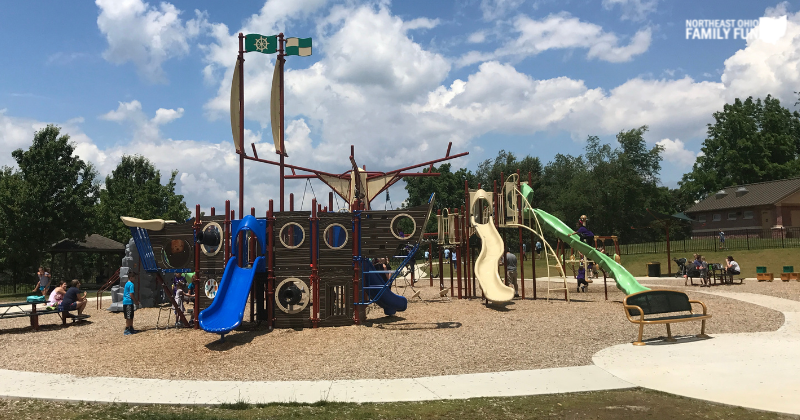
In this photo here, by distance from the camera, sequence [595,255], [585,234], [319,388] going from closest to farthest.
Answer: [319,388] < [595,255] < [585,234]

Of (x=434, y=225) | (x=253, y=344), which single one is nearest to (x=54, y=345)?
(x=253, y=344)

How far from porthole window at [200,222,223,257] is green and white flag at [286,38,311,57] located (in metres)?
5.35

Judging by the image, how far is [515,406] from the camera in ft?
22.1

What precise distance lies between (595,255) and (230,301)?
465 inches

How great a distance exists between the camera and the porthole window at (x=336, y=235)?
13625 millimetres

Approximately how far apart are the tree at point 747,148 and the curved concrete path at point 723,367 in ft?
199

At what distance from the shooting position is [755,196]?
5084 cm

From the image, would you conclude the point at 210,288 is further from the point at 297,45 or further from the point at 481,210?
the point at 481,210

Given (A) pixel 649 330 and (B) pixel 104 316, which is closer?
(A) pixel 649 330

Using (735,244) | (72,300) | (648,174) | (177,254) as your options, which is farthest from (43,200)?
(648,174)

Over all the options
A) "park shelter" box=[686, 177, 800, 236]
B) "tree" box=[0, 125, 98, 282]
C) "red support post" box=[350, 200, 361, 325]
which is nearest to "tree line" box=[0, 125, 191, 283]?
"tree" box=[0, 125, 98, 282]

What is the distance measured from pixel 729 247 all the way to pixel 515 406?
1489 inches

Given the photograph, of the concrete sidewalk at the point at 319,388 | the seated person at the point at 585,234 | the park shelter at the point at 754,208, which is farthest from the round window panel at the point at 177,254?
the park shelter at the point at 754,208

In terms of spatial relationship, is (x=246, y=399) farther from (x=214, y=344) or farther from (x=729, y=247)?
(x=729, y=247)
